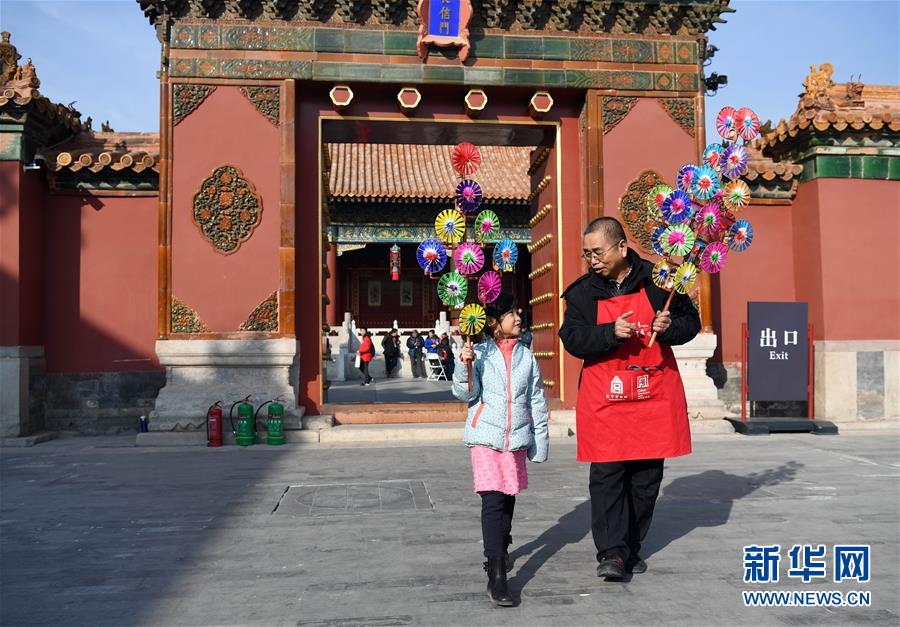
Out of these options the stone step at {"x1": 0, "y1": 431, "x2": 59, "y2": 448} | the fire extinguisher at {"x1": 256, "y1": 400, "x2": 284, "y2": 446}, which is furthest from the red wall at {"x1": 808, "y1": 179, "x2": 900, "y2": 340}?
the stone step at {"x1": 0, "y1": 431, "x2": 59, "y2": 448}

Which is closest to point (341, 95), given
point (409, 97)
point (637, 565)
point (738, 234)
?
Answer: point (409, 97)

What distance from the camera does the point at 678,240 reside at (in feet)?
13.8

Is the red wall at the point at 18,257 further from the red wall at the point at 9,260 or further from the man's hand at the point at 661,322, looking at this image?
the man's hand at the point at 661,322

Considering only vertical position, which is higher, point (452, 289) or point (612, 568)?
point (452, 289)

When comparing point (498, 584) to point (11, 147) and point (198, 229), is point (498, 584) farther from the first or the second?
point (11, 147)

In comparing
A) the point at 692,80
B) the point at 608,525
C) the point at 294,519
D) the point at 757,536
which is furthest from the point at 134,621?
the point at 692,80

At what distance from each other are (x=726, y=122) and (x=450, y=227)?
6.51ft

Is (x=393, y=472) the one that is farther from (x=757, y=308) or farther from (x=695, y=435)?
(x=757, y=308)

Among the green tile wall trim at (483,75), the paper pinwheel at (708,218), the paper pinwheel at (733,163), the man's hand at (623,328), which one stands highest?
the green tile wall trim at (483,75)

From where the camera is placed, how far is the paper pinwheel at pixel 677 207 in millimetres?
4219

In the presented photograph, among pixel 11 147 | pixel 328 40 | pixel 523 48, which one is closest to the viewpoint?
pixel 11 147

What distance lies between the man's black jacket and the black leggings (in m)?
0.81

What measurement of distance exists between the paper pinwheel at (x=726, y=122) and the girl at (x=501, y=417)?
1.93 metres

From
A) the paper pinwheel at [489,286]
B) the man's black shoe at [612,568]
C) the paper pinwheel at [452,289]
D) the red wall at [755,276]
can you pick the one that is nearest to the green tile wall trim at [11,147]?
the paper pinwheel at [452,289]
